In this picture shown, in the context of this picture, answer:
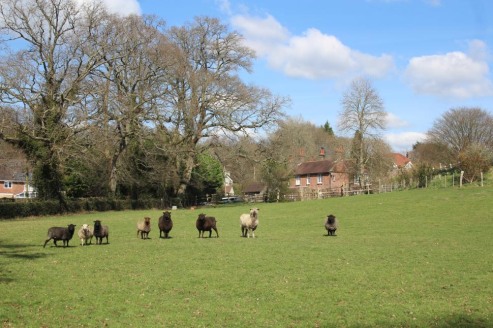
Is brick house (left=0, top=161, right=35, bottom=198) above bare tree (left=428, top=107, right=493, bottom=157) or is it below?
below

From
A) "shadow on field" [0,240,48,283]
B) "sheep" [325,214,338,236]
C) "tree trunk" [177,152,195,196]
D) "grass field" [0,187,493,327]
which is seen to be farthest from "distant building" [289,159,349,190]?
"shadow on field" [0,240,48,283]

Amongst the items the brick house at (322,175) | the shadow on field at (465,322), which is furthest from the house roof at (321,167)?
the shadow on field at (465,322)

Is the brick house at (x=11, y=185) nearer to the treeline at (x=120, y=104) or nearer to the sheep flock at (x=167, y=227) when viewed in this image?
the treeline at (x=120, y=104)

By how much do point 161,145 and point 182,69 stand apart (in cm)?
922

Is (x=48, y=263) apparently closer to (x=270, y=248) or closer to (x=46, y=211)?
(x=270, y=248)

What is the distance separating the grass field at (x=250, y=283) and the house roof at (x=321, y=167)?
68575mm

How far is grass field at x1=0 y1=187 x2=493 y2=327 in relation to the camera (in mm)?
9867

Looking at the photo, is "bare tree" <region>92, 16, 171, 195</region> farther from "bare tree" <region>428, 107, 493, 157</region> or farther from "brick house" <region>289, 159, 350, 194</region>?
"bare tree" <region>428, 107, 493, 157</region>

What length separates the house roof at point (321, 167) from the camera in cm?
9331

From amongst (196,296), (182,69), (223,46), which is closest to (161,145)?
(182,69)

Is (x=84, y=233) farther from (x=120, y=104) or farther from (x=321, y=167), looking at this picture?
(x=321, y=167)

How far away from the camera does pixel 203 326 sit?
931cm

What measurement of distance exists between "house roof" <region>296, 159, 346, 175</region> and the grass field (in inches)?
2700

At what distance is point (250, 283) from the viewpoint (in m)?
13.0
